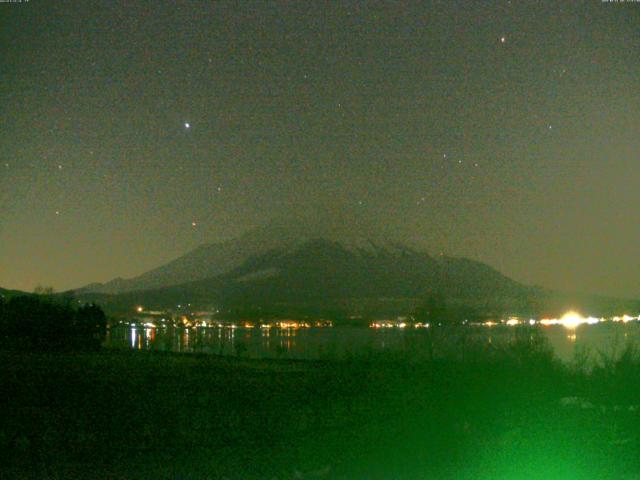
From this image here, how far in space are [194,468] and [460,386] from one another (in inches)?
305

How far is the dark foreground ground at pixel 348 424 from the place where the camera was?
1250cm

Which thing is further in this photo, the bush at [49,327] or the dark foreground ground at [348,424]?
the bush at [49,327]

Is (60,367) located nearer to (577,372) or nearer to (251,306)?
(577,372)

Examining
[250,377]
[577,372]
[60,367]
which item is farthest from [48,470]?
[60,367]

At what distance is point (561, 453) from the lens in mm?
13156

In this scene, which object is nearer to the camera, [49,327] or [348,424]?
[348,424]

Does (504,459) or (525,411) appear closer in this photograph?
(504,459)

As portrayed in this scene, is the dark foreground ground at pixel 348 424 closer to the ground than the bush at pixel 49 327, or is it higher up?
closer to the ground

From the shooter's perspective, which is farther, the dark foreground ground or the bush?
the bush

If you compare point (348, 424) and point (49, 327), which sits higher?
point (49, 327)

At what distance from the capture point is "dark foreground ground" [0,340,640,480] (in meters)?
12.5

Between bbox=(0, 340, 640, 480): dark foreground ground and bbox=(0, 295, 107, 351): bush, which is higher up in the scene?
bbox=(0, 295, 107, 351): bush

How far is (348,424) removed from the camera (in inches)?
645

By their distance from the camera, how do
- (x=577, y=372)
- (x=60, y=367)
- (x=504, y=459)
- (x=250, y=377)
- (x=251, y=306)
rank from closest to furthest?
(x=504, y=459)
(x=577, y=372)
(x=250, y=377)
(x=60, y=367)
(x=251, y=306)
